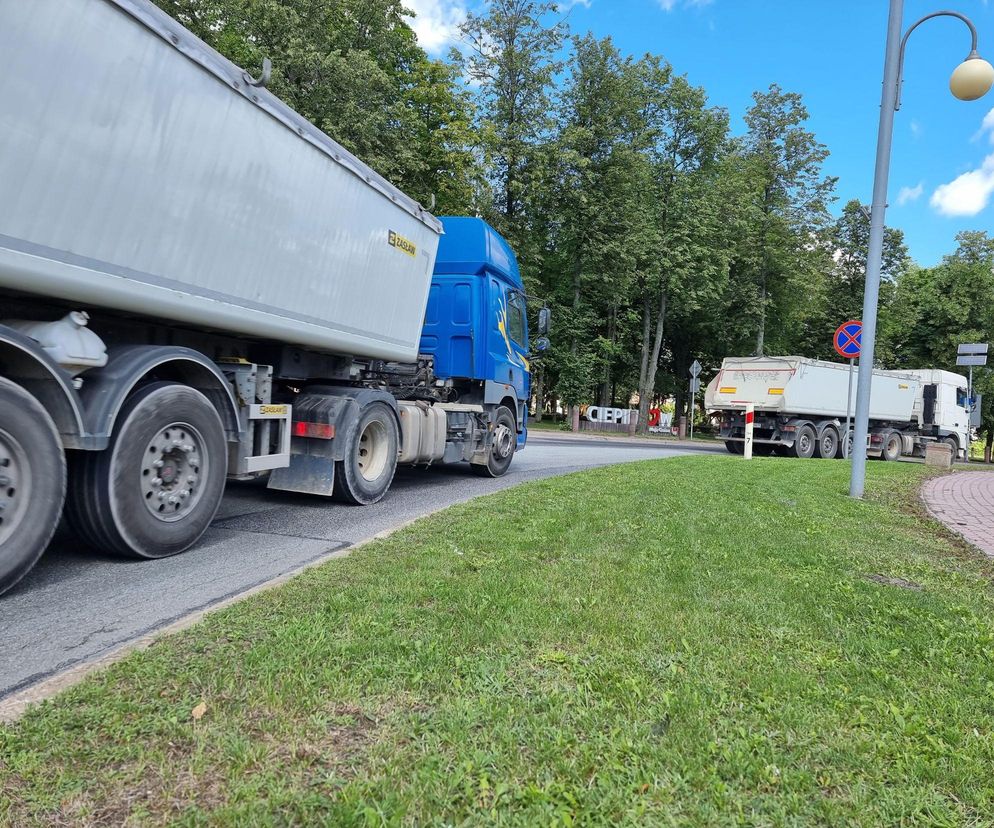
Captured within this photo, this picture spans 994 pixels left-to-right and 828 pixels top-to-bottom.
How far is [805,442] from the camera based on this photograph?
751 inches

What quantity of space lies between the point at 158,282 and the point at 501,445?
635 centimetres

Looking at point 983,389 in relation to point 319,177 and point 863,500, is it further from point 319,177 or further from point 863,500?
point 319,177

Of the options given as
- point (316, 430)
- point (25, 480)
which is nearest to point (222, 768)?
point (25, 480)

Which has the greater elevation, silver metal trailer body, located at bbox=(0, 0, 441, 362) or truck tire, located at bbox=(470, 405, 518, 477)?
silver metal trailer body, located at bbox=(0, 0, 441, 362)

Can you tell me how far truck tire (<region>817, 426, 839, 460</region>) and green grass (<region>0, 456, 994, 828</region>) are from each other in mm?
16492

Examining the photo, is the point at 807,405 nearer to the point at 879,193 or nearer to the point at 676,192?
the point at 879,193

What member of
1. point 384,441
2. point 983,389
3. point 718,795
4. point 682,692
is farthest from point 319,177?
point 983,389

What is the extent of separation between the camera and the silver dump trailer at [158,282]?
11.6 feet

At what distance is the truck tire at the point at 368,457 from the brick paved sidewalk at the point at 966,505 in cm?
574

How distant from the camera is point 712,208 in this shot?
30125mm

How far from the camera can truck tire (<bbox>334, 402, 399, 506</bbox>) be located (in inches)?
267

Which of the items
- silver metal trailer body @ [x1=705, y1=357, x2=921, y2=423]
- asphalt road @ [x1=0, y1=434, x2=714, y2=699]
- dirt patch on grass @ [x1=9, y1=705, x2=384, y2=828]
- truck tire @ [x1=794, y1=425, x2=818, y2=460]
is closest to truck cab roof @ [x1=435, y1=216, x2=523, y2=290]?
asphalt road @ [x1=0, y1=434, x2=714, y2=699]

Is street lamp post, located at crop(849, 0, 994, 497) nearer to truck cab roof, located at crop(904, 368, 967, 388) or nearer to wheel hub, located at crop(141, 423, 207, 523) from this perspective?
wheel hub, located at crop(141, 423, 207, 523)

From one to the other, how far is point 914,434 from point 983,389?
14748 mm
